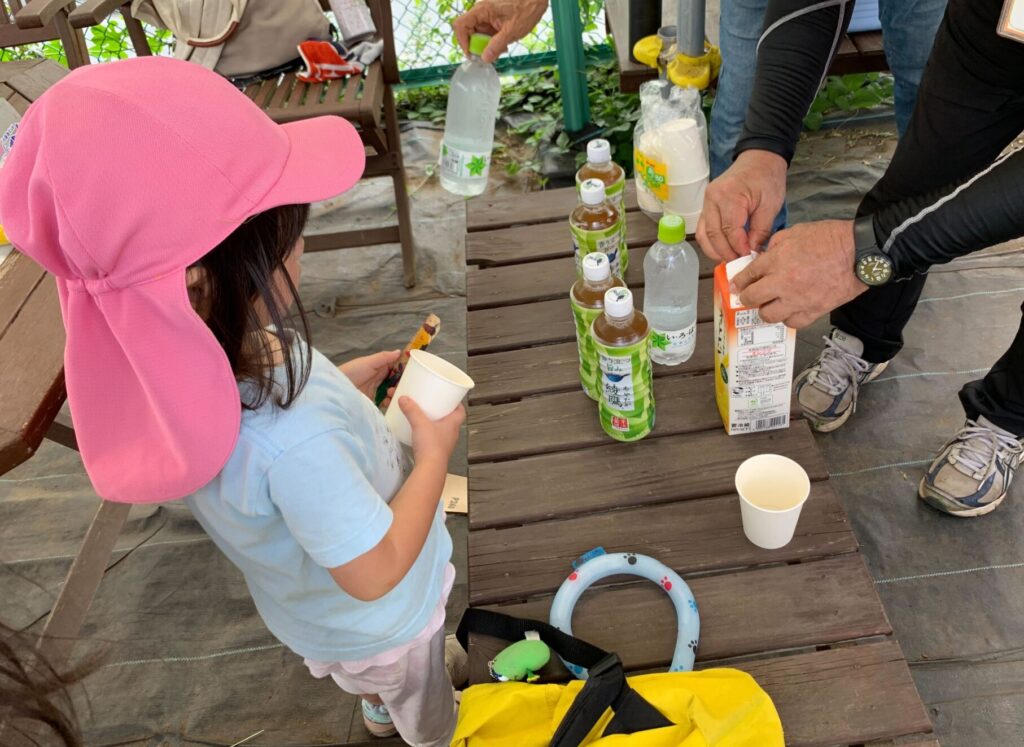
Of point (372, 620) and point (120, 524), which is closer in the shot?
point (372, 620)

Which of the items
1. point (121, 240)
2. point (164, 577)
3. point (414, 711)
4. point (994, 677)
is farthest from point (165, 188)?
point (994, 677)

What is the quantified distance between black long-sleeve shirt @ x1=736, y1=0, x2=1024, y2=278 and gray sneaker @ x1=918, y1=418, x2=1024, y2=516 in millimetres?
629

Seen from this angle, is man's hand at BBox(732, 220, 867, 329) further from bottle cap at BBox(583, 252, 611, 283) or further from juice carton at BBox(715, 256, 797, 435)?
bottle cap at BBox(583, 252, 611, 283)

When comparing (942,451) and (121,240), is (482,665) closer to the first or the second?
(121,240)

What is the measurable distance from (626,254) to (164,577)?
1511mm

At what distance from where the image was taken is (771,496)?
1.27 m

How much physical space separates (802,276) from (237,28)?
2.24m

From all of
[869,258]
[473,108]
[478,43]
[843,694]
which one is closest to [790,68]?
[869,258]

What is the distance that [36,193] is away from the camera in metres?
0.76

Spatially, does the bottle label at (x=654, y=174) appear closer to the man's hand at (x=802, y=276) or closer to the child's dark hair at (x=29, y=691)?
the man's hand at (x=802, y=276)

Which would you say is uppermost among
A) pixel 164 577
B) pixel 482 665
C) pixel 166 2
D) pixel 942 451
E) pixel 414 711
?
pixel 166 2

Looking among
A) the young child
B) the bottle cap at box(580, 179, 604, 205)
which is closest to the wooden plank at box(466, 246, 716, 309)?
the bottle cap at box(580, 179, 604, 205)

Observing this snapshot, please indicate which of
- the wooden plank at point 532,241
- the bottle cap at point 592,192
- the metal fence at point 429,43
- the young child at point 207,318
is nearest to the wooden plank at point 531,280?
the wooden plank at point 532,241

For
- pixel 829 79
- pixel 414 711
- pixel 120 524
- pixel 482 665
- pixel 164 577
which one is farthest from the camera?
pixel 829 79
